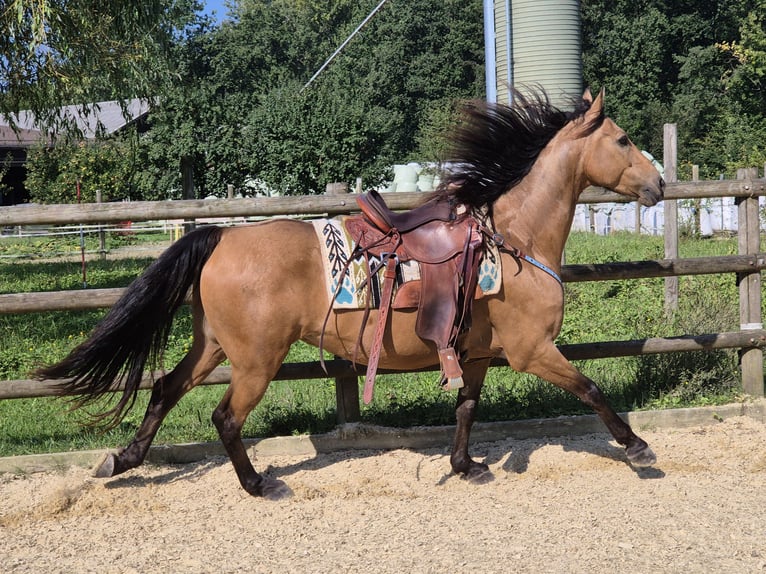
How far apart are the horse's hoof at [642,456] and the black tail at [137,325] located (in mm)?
2710

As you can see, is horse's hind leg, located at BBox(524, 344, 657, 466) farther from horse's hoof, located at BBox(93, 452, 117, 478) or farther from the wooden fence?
horse's hoof, located at BBox(93, 452, 117, 478)

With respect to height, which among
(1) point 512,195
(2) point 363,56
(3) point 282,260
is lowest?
(3) point 282,260

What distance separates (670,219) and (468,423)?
5.06m

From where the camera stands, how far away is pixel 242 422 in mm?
4672

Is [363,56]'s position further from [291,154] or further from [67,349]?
[67,349]

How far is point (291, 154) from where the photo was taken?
21.9 metres

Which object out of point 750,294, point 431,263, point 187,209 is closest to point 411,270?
point 431,263

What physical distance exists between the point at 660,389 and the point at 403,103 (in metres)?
39.5

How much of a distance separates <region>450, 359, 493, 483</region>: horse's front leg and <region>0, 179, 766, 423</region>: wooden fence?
0.48 m

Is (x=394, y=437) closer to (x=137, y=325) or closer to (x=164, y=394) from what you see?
(x=164, y=394)

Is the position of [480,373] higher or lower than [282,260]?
lower

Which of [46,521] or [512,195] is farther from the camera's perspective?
[512,195]

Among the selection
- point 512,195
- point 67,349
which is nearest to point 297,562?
point 512,195

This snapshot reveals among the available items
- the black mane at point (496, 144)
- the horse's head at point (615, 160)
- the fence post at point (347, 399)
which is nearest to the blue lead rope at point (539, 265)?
the black mane at point (496, 144)
